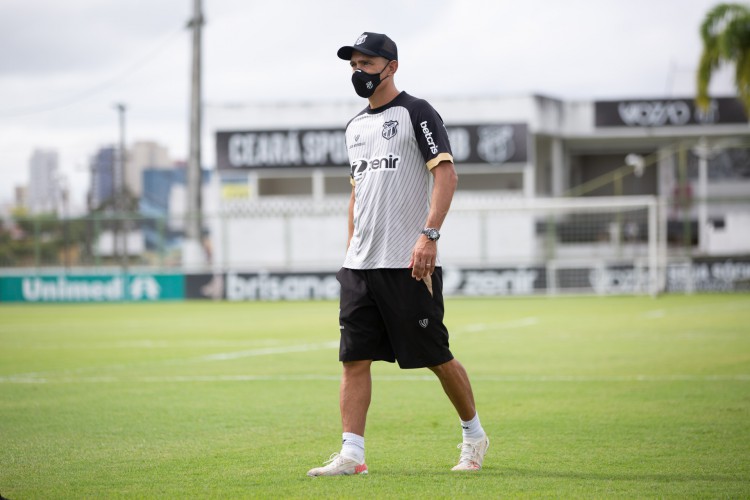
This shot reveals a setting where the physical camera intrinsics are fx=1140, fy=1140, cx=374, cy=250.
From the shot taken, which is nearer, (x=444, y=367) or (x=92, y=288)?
(x=444, y=367)

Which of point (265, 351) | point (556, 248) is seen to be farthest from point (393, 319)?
point (556, 248)

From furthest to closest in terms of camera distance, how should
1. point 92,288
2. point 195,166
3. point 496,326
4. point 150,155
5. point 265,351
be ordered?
point 150,155
point 195,166
point 92,288
point 496,326
point 265,351

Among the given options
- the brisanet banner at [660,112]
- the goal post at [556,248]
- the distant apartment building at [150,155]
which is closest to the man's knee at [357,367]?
the goal post at [556,248]

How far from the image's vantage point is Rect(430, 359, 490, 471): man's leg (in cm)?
607

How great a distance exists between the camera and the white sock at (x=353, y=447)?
5898 millimetres

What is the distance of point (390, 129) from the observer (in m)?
6.08

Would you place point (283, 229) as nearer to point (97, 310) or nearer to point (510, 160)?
point (510, 160)

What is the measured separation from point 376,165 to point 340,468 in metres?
1.61

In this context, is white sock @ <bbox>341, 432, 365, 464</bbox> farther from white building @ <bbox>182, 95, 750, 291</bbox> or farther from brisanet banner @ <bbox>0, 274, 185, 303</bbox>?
brisanet banner @ <bbox>0, 274, 185, 303</bbox>

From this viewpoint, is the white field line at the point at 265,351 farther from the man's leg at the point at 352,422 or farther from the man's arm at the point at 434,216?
the man's arm at the point at 434,216

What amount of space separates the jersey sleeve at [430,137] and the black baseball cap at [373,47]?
36cm

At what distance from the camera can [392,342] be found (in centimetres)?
601

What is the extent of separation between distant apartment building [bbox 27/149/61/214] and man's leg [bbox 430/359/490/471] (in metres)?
48.0

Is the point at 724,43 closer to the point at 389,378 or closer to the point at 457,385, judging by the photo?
the point at 389,378
